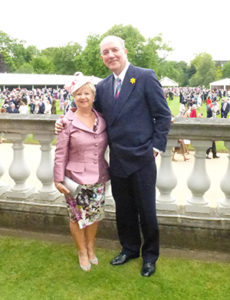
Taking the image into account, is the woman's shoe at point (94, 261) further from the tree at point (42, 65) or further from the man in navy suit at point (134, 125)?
the tree at point (42, 65)

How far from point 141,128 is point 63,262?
61.5 inches

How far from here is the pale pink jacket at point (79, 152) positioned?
300 centimetres

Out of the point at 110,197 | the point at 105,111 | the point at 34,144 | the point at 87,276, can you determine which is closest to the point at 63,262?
the point at 87,276

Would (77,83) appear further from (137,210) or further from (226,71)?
(226,71)

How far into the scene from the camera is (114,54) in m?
2.92

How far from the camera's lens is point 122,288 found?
2.93 metres

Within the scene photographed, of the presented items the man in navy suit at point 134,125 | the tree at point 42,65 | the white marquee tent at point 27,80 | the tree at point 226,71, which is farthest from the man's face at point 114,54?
the tree at point 226,71

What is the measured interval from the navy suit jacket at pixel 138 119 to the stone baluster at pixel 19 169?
1.31m

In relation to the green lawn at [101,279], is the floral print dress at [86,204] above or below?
above

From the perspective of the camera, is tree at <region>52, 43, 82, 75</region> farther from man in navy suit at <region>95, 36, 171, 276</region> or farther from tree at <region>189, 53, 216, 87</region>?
man in navy suit at <region>95, 36, 171, 276</region>

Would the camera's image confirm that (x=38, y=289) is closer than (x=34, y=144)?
Yes

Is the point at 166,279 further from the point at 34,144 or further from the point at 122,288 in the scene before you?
the point at 34,144

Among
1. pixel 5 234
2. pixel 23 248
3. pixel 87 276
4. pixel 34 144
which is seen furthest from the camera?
pixel 34 144

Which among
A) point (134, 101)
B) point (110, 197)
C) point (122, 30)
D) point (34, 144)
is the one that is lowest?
point (34, 144)
